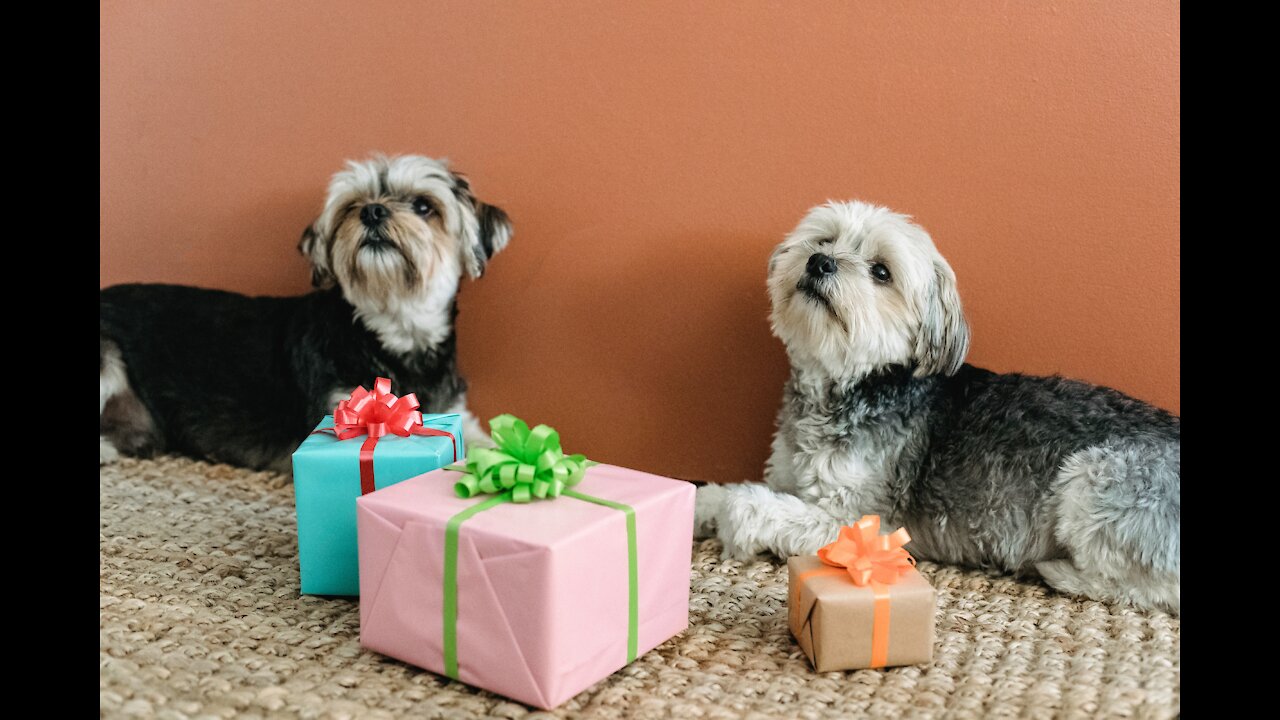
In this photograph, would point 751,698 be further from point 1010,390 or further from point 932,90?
point 932,90

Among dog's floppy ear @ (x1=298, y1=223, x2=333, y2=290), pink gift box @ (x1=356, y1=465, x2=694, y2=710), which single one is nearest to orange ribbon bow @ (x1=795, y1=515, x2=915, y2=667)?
pink gift box @ (x1=356, y1=465, x2=694, y2=710)

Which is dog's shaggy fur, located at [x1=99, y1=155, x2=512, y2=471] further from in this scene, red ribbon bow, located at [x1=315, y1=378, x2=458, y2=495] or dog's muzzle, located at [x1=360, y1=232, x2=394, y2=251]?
red ribbon bow, located at [x1=315, y1=378, x2=458, y2=495]

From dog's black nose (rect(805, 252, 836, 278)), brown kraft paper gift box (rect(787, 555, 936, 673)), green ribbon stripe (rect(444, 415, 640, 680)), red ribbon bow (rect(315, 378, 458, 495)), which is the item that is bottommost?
brown kraft paper gift box (rect(787, 555, 936, 673))

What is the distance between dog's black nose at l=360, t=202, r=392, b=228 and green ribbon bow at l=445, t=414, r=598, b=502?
99 centimetres

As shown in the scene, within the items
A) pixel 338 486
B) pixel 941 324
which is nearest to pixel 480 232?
pixel 338 486

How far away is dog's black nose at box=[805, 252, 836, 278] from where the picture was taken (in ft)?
6.98

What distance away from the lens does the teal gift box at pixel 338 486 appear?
195cm

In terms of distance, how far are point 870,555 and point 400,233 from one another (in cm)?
148

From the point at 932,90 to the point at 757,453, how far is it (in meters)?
1.09

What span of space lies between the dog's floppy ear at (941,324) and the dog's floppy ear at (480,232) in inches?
47.5

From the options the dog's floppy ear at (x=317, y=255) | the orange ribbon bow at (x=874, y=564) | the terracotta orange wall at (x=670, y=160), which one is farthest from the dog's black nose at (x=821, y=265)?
the dog's floppy ear at (x=317, y=255)

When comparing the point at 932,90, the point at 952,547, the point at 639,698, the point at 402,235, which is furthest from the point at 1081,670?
the point at 402,235

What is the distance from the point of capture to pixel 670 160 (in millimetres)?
2660

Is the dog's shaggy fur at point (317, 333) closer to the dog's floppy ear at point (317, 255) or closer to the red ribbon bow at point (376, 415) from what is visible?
the dog's floppy ear at point (317, 255)
